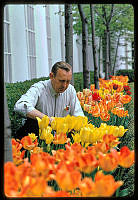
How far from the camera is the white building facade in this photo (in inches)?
346

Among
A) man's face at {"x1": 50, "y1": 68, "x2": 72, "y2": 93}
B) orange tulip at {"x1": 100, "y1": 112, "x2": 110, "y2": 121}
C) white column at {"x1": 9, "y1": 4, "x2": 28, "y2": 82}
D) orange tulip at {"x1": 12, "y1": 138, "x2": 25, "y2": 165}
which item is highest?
white column at {"x1": 9, "y1": 4, "x2": 28, "y2": 82}

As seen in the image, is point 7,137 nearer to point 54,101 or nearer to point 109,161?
point 109,161

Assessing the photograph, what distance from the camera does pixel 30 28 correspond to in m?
11.1

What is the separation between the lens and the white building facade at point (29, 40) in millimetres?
8797

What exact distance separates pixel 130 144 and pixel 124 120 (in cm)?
41

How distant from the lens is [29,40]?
10.9 meters

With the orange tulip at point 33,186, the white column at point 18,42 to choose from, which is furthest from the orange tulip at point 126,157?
the white column at point 18,42

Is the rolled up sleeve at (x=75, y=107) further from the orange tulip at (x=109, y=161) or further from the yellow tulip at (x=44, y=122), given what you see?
the orange tulip at (x=109, y=161)

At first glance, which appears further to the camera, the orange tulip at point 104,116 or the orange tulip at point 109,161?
the orange tulip at point 104,116

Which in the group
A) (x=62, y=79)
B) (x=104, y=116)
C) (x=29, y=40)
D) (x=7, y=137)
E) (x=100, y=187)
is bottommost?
(x=104, y=116)

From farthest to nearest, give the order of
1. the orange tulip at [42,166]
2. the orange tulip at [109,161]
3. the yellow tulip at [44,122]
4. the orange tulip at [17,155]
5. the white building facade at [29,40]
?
the white building facade at [29,40]
the yellow tulip at [44,122]
the orange tulip at [17,155]
the orange tulip at [109,161]
the orange tulip at [42,166]

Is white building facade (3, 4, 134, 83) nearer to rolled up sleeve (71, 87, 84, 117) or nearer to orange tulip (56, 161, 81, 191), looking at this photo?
rolled up sleeve (71, 87, 84, 117)

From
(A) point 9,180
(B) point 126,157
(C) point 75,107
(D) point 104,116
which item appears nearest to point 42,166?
(A) point 9,180

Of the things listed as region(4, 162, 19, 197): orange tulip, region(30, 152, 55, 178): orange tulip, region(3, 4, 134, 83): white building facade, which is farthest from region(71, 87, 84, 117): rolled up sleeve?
region(3, 4, 134, 83): white building facade
